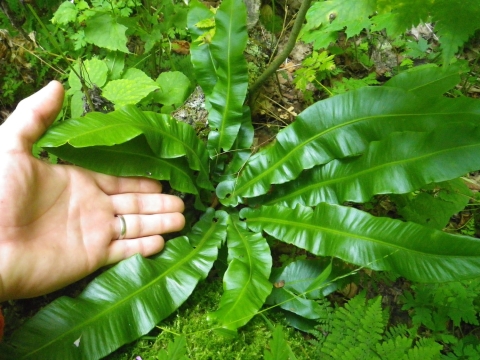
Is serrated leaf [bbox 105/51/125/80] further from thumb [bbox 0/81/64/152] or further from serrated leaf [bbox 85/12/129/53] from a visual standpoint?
thumb [bbox 0/81/64/152]

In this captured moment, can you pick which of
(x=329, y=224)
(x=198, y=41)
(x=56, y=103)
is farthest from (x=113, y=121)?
(x=329, y=224)

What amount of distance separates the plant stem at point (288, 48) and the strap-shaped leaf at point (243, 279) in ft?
2.56

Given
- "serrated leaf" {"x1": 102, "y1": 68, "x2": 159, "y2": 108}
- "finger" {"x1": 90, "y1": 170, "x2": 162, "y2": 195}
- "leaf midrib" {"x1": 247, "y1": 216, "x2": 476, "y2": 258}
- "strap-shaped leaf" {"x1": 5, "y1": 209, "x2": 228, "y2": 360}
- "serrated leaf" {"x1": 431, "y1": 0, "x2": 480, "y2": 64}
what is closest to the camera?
"serrated leaf" {"x1": 431, "y1": 0, "x2": 480, "y2": 64}

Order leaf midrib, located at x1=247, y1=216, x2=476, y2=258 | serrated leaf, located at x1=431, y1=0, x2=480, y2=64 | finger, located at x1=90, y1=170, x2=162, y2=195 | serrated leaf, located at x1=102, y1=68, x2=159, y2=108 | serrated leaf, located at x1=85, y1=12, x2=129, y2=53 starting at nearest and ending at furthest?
serrated leaf, located at x1=431, y1=0, x2=480, y2=64
leaf midrib, located at x1=247, y1=216, x2=476, y2=258
finger, located at x1=90, y1=170, x2=162, y2=195
serrated leaf, located at x1=102, y1=68, x2=159, y2=108
serrated leaf, located at x1=85, y1=12, x2=129, y2=53

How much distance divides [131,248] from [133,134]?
479 millimetres

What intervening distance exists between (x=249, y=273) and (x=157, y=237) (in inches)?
16.7

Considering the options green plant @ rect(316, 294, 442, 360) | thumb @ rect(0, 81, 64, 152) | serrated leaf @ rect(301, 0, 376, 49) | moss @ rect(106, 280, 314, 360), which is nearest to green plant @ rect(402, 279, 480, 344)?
green plant @ rect(316, 294, 442, 360)

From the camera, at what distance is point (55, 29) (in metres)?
2.12

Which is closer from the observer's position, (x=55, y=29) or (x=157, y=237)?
(x=157, y=237)

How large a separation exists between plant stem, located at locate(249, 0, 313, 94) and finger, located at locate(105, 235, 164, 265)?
0.96 meters

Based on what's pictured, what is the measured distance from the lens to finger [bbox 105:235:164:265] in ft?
4.99

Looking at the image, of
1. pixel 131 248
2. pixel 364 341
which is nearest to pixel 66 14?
pixel 131 248

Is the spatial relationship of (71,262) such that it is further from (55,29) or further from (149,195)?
(55,29)

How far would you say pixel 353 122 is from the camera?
1580mm
